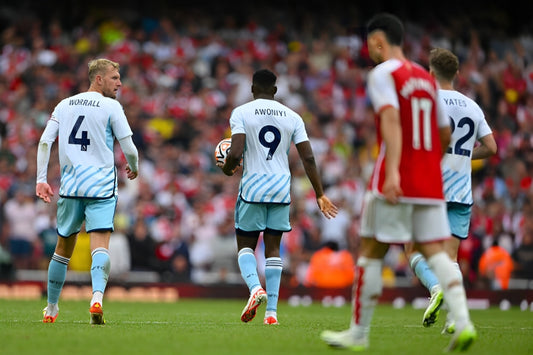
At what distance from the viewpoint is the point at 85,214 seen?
1017 centimetres

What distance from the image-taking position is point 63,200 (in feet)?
33.4

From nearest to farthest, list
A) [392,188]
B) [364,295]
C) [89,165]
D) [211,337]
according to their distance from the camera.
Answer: [392,188], [364,295], [211,337], [89,165]

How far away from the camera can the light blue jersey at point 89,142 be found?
A: 1010cm

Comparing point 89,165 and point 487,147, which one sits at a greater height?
point 487,147

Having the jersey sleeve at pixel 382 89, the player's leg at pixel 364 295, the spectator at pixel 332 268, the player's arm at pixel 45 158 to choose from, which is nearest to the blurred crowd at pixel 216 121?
the spectator at pixel 332 268

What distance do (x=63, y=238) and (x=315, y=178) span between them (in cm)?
268

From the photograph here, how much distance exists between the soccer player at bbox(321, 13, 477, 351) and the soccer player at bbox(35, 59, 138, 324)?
3.25 m

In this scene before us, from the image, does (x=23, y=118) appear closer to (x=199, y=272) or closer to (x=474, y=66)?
(x=199, y=272)

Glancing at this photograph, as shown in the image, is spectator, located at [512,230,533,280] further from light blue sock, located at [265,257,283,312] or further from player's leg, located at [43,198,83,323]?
player's leg, located at [43,198,83,323]

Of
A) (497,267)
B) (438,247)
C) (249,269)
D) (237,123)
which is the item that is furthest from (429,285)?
(497,267)

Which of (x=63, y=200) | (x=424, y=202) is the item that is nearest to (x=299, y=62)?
(x=63, y=200)

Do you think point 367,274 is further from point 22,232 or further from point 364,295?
point 22,232

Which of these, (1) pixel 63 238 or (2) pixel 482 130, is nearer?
(1) pixel 63 238

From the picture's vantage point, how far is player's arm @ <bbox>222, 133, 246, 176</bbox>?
417 inches
